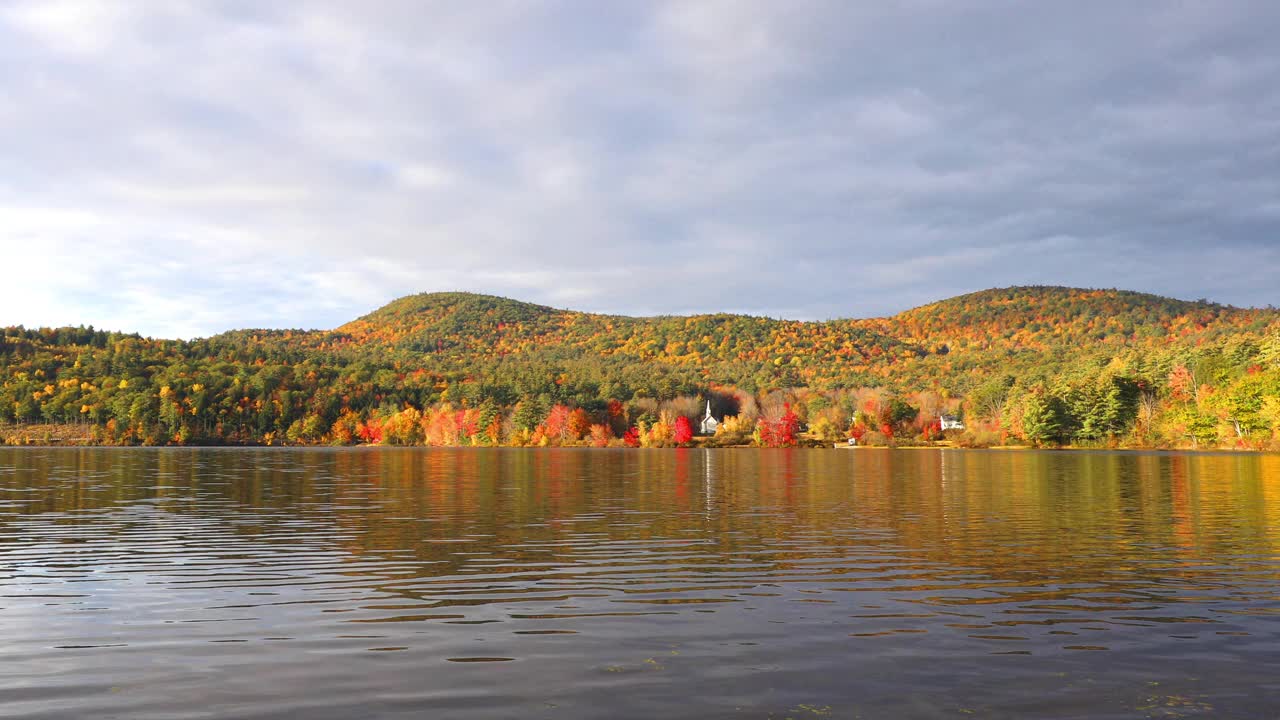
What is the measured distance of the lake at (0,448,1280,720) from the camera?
10.9 metres

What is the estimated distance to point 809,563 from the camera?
22.1 m

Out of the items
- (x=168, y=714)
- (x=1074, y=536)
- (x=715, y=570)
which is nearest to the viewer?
(x=168, y=714)

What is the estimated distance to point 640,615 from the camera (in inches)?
616

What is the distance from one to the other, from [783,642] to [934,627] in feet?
9.45

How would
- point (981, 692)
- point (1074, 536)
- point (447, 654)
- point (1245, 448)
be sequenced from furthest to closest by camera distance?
point (1245, 448) → point (1074, 536) → point (447, 654) → point (981, 692)

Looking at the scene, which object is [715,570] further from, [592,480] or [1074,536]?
[592,480]

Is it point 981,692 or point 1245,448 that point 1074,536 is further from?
point 1245,448

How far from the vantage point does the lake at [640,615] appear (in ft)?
35.6

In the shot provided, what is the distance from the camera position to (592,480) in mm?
60562

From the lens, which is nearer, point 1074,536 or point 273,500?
point 1074,536

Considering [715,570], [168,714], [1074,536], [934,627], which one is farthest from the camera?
[1074,536]

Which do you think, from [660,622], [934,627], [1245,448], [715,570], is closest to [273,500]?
[715,570]

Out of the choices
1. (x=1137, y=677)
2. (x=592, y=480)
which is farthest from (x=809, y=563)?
(x=592, y=480)

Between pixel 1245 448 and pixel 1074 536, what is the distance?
11445 cm
